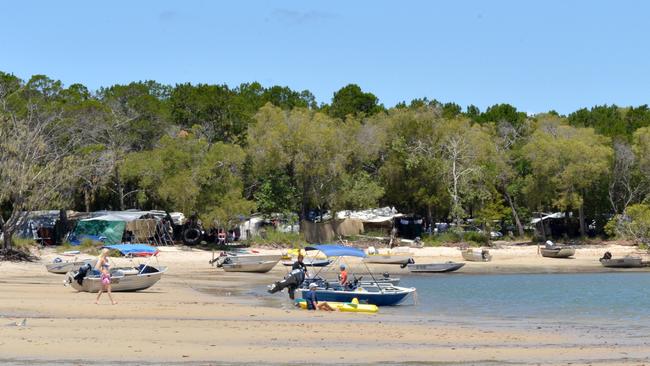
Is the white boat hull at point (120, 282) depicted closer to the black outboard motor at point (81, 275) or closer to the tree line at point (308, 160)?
the black outboard motor at point (81, 275)

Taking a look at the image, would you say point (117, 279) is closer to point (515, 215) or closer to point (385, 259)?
point (385, 259)

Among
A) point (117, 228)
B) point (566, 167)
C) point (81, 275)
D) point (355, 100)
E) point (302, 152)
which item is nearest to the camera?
point (81, 275)

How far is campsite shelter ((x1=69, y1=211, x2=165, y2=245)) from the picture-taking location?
179 ft

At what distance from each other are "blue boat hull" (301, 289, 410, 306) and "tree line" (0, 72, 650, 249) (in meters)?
27.1

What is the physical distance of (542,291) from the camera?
38.5 m

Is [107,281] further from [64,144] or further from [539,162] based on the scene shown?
[539,162]

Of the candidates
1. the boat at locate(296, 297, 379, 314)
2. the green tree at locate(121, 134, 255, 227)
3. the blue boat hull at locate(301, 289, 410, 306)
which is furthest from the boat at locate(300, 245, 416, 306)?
the green tree at locate(121, 134, 255, 227)

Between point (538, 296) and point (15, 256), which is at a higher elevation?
point (15, 256)

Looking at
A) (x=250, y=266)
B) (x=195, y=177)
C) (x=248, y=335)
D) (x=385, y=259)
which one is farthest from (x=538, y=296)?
(x=195, y=177)

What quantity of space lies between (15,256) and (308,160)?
23927 mm

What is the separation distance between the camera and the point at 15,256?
44.8 m

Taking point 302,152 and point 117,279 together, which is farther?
point 302,152

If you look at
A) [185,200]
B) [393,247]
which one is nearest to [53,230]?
[185,200]

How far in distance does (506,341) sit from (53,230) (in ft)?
143
